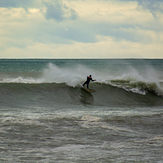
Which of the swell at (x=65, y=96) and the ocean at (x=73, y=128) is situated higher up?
the swell at (x=65, y=96)

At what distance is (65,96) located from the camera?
1630 cm

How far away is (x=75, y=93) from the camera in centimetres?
1709

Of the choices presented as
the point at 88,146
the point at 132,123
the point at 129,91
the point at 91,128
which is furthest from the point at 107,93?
the point at 88,146

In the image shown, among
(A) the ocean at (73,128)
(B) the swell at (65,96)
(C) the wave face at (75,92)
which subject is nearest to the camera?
(A) the ocean at (73,128)

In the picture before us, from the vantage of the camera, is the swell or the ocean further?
the swell

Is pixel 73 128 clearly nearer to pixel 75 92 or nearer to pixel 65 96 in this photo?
pixel 65 96

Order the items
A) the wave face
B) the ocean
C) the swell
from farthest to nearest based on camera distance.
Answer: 1. the wave face
2. the swell
3. the ocean

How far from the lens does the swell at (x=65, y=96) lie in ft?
46.8

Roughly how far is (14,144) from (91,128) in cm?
302

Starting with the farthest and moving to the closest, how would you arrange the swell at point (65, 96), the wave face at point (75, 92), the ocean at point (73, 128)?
the wave face at point (75, 92) < the swell at point (65, 96) < the ocean at point (73, 128)

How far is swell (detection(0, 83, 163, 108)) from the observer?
46.8 ft

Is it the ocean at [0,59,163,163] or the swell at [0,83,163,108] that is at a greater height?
the swell at [0,83,163,108]

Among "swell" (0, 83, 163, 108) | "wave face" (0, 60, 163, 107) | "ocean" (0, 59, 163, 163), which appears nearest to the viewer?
"ocean" (0, 59, 163, 163)

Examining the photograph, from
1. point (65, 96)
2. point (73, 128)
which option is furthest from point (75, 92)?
point (73, 128)
